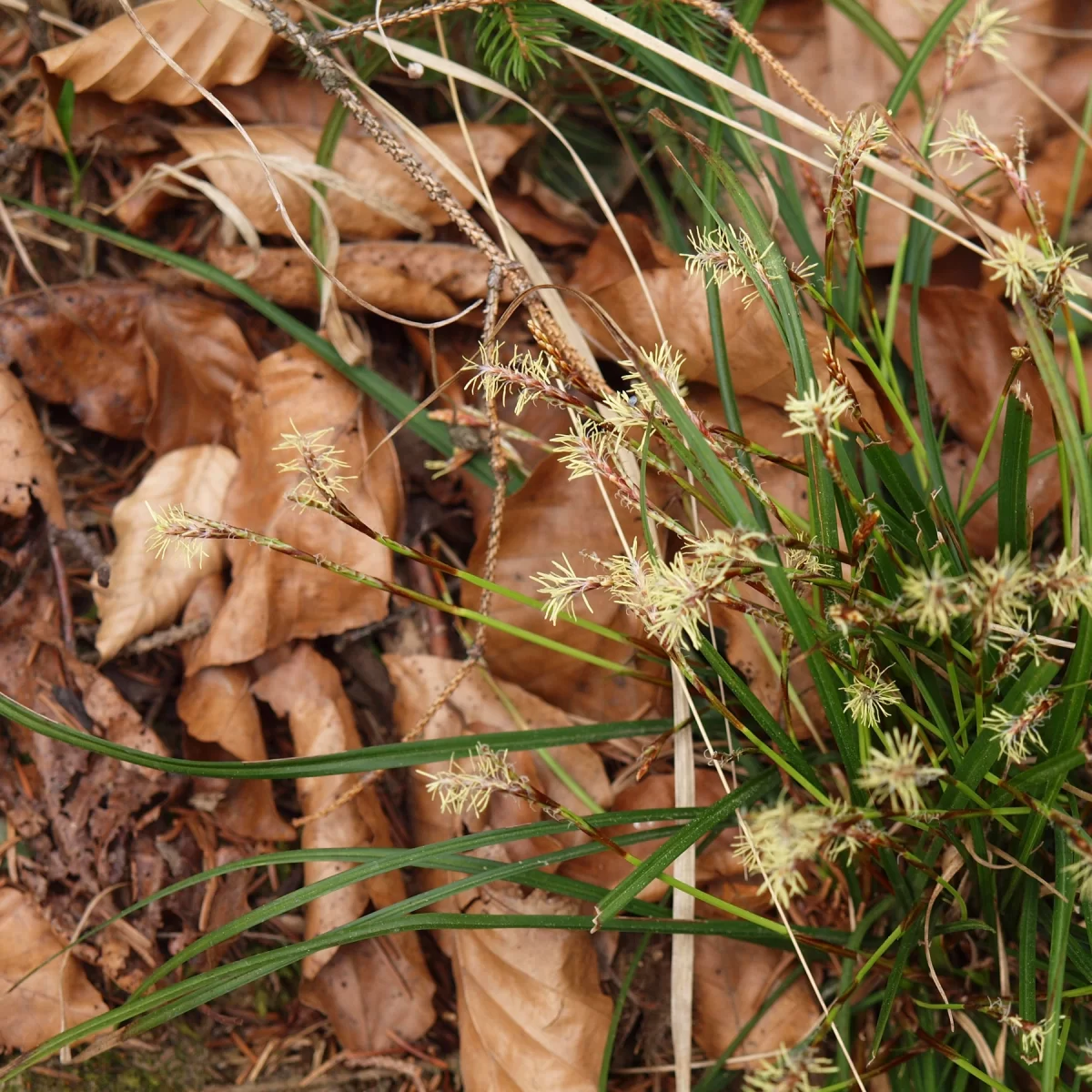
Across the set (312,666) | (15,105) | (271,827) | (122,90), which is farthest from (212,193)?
(271,827)

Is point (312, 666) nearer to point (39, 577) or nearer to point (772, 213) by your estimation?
point (39, 577)

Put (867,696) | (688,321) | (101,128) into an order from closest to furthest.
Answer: (867,696) < (688,321) < (101,128)

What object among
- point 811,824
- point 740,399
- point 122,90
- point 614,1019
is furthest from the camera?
point 122,90

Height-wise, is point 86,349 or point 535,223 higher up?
point 535,223

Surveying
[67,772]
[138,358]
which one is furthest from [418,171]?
[67,772]

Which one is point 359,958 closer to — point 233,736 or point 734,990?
point 233,736

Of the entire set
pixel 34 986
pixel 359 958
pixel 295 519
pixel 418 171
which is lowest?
pixel 34 986

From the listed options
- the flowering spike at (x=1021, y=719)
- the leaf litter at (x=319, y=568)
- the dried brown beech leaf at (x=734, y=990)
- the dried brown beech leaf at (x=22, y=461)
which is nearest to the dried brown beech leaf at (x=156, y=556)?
the leaf litter at (x=319, y=568)
